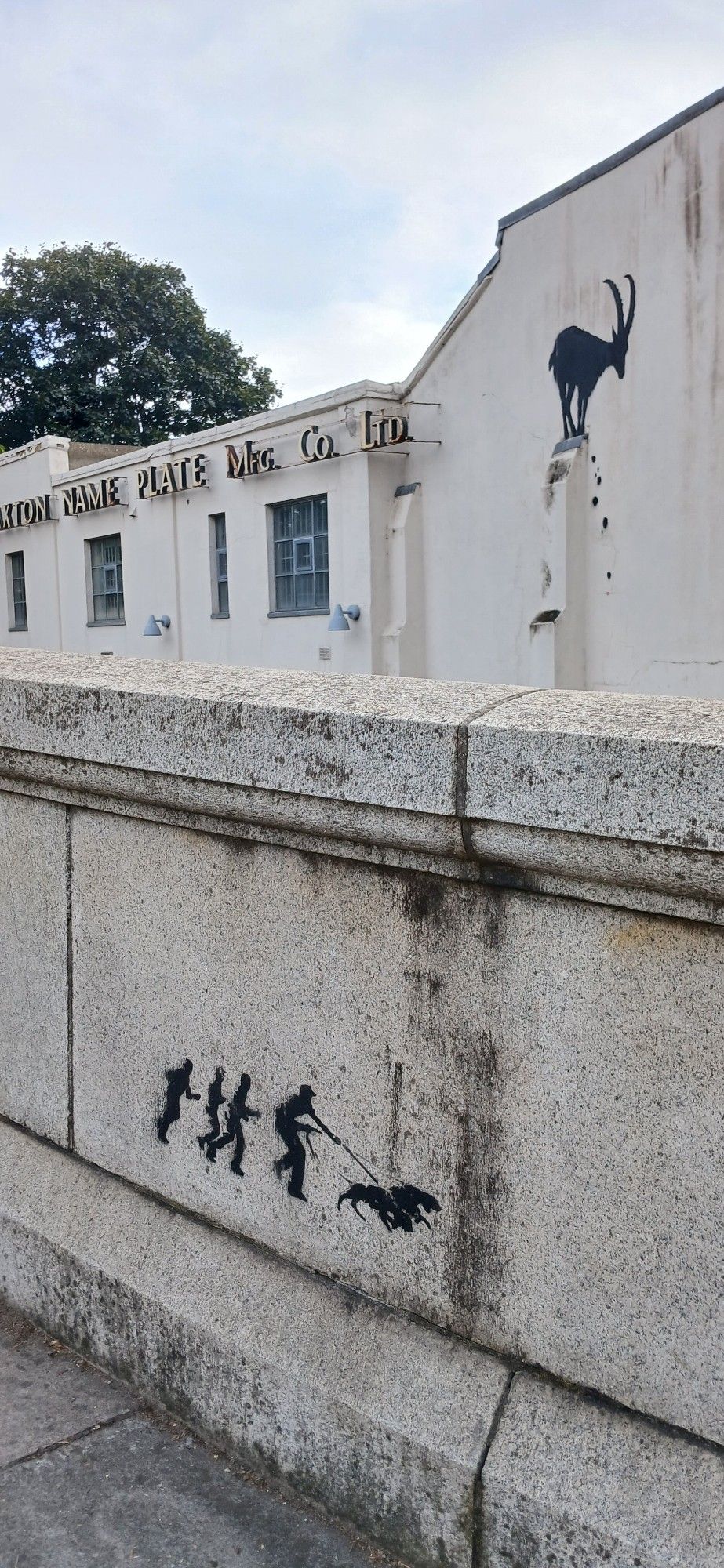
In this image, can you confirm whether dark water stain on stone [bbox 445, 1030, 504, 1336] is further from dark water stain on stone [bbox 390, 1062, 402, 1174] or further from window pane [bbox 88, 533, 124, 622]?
window pane [bbox 88, 533, 124, 622]

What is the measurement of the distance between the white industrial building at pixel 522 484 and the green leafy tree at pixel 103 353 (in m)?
24.2

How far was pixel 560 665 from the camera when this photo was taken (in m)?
15.6

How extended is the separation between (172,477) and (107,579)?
475 cm

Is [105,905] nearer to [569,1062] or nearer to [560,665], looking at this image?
[569,1062]

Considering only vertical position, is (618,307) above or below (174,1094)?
above

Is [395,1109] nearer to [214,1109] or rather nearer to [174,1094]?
[214,1109]

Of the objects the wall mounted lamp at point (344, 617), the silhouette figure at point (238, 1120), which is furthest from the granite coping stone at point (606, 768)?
the wall mounted lamp at point (344, 617)

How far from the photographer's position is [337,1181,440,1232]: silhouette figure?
2039 millimetres

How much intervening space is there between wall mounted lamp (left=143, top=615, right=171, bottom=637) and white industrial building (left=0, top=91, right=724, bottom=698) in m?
0.11

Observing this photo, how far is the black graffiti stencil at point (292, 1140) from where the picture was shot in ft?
6.79

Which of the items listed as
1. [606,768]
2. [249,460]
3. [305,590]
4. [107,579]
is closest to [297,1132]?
[606,768]

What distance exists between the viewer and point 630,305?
14.3 meters

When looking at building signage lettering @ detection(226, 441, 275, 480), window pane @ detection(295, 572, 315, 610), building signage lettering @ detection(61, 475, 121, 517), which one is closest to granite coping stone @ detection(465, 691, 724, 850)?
window pane @ detection(295, 572, 315, 610)

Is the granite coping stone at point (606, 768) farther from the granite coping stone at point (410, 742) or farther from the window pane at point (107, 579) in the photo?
the window pane at point (107, 579)
